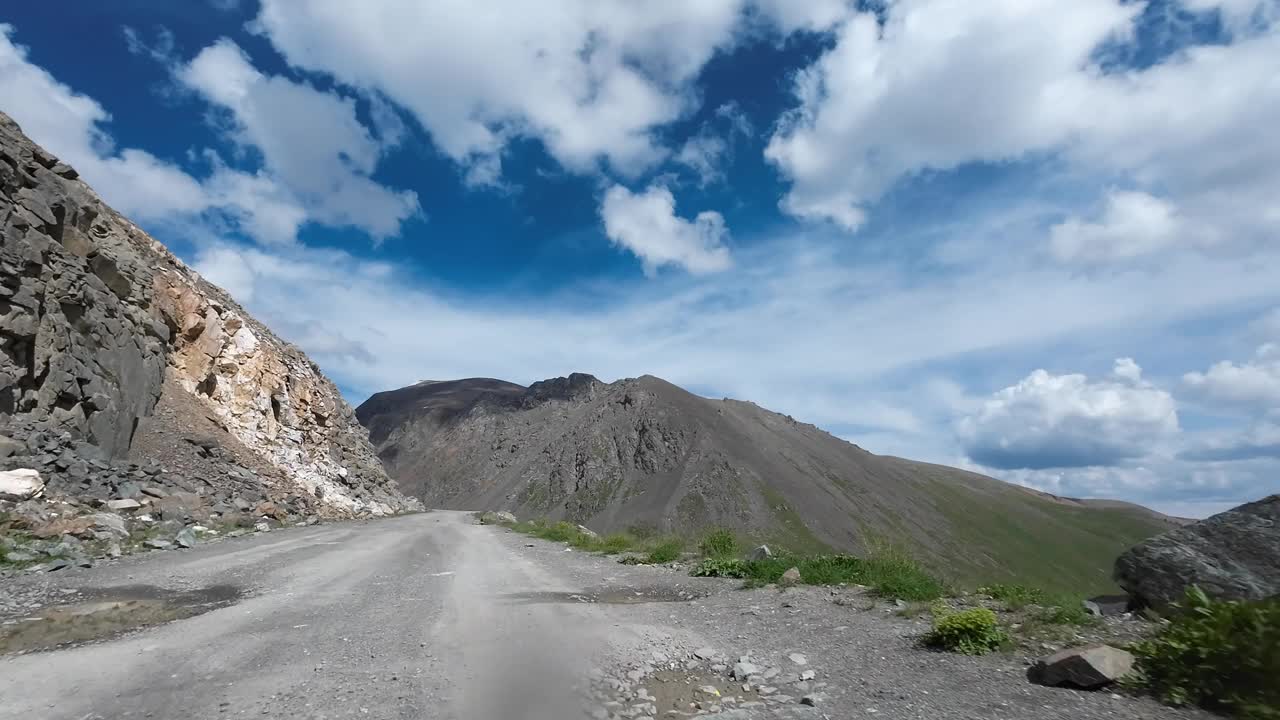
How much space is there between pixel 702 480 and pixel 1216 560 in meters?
107

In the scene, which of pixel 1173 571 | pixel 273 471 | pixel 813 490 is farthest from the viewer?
pixel 813 490

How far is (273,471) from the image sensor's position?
30.1 metres

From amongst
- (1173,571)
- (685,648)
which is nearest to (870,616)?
(685,648)

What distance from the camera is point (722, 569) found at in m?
12.1

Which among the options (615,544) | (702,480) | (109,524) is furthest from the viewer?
(702,480)

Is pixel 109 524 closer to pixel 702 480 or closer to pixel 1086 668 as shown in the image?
pixel 1086 668

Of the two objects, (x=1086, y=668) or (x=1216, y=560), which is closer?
(x=1086, y=668)

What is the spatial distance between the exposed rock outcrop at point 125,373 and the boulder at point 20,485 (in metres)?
0.50

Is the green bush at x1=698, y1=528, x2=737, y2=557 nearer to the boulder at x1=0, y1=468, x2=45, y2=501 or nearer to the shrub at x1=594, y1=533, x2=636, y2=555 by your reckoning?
the shrub at x1=594, y1=533, x2=636, y2=555

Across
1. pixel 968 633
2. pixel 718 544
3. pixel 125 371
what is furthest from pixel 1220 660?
pixel 125 371

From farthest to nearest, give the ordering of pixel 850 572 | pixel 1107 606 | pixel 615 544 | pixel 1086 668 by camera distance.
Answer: pixel 615 544 < pixel 850 572 < pixel 1107 606 < pixel 1086 668

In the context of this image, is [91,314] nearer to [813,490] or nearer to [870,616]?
[870,616]

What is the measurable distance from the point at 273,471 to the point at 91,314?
1050 centimetres

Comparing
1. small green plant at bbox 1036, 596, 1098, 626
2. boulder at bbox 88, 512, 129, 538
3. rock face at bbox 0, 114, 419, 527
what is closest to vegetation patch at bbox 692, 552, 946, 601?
small green plant at bbox 1036, 596, 1098, 626
